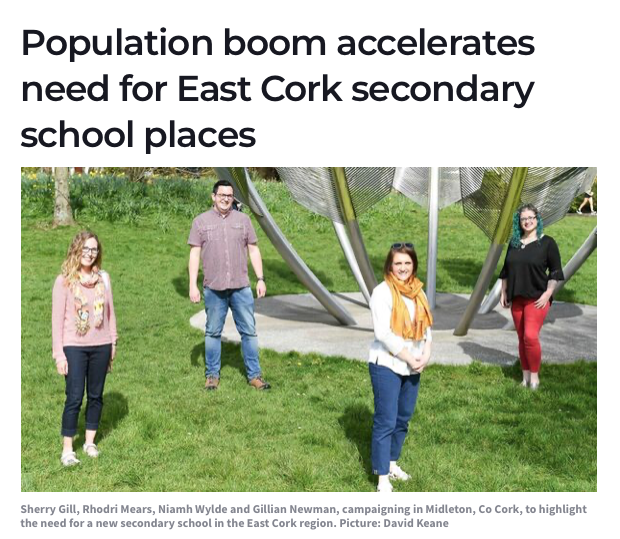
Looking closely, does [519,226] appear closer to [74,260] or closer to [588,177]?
[588,177]

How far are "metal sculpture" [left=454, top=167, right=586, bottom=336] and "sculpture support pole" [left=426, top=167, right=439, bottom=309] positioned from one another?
4.65ft

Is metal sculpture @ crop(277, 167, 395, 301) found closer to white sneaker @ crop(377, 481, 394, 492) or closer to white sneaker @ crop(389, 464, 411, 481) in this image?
white sneaker @ crop(389, 464, 411, 481)

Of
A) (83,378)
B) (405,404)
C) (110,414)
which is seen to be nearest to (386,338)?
(405,404)

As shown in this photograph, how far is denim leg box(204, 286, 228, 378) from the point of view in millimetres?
6395

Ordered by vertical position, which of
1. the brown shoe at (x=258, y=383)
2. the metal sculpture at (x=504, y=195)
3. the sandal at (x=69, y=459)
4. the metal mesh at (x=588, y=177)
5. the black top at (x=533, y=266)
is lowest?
the sandal at (x=69, y=459)

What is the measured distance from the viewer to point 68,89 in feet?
16.6

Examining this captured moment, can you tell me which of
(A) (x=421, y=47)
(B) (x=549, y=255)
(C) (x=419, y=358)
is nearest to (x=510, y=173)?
(B) (x=549, y=255)

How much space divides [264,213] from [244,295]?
150cm

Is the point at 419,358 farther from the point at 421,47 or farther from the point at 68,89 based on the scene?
the point at 68,89

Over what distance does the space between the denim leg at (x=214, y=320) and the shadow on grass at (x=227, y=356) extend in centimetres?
48

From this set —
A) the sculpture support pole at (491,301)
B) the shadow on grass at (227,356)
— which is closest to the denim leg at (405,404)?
the shadow on grass at (227,356)

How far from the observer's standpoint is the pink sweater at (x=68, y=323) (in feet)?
14.6

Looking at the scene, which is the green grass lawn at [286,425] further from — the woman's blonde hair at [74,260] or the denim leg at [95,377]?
the woman's blonde hair at [74,260]

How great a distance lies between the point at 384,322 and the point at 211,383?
2958 millimetres
